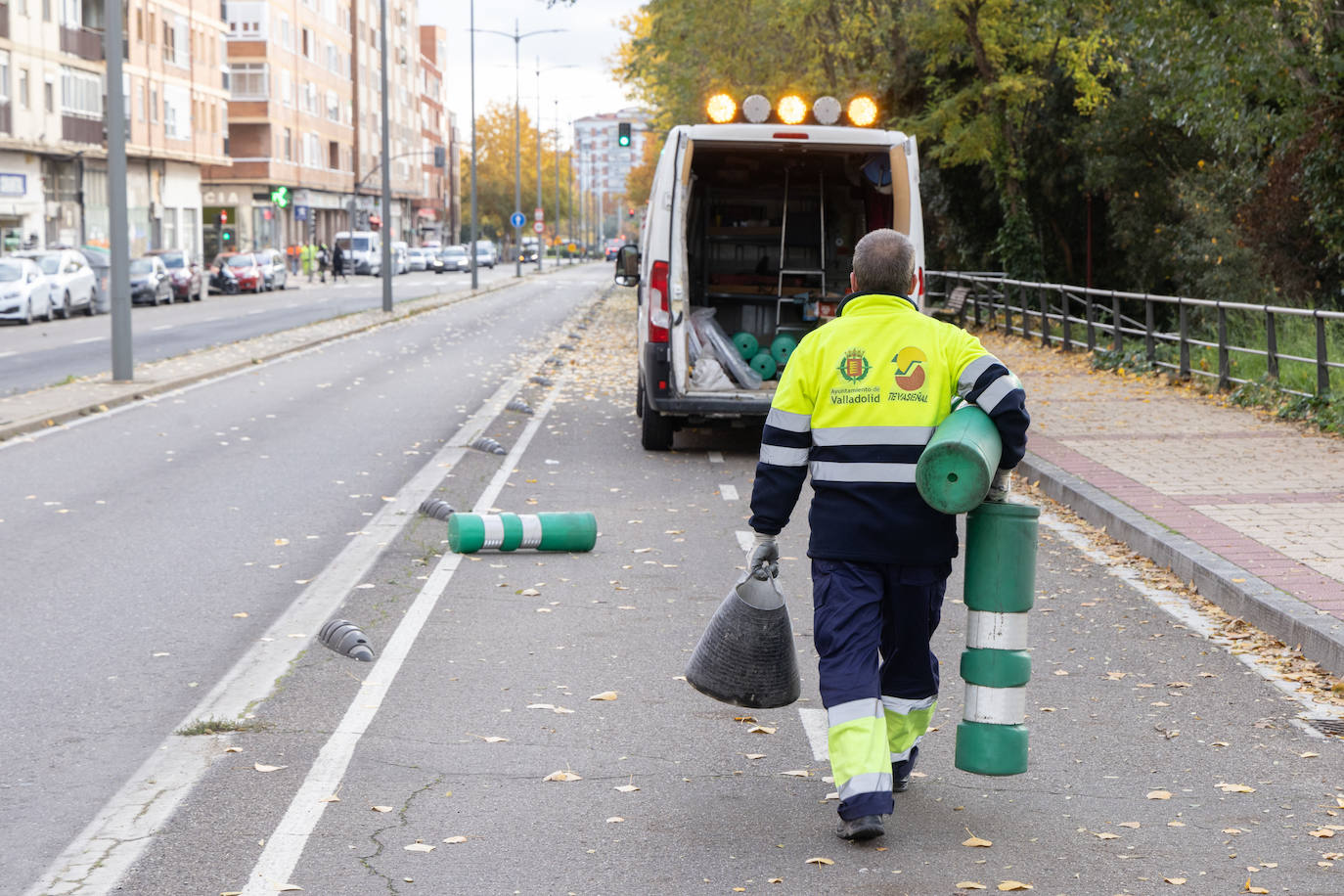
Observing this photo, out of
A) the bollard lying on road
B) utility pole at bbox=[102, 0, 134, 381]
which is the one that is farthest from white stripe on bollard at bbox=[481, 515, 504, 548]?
utility pole at bbox=[102, 0, 134, 381]

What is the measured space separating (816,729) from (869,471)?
1.53 metres

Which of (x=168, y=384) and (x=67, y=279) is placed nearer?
(x=168, y=384)

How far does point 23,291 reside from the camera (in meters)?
35.7

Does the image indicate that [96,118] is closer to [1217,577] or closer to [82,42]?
[82,42]

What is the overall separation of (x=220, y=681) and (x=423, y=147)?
133 m

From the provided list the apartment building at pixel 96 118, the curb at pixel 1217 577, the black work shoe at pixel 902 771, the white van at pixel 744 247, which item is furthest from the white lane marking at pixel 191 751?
the apartment building at pixel 96 118

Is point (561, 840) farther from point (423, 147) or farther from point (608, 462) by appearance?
point (423, 147)

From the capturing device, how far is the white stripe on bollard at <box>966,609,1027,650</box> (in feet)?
15.9

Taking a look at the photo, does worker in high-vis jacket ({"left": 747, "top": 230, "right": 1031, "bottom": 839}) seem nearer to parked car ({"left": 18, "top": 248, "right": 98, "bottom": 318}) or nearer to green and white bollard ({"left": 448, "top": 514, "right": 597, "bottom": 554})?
green and white bollard ({"left": 448, "top": 514, "right": 597, "bottom": 554})

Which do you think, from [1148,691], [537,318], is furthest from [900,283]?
[537,318]

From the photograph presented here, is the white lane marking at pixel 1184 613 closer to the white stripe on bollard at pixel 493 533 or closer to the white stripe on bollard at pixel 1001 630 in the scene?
the white stripe on bollard at pixel 1001 630

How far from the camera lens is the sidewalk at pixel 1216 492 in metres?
7.58

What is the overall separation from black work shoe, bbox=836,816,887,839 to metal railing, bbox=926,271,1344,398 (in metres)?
11.4

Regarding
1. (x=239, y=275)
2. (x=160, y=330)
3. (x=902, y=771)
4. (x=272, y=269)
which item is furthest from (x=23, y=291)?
(x=902, y=771)
